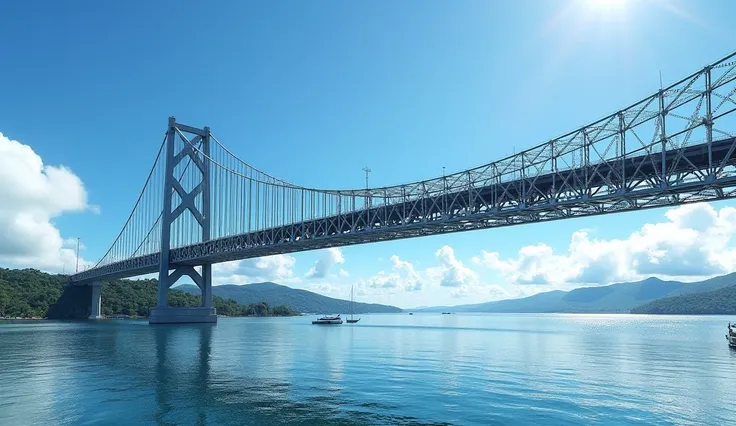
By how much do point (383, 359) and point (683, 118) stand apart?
2556 centimetres

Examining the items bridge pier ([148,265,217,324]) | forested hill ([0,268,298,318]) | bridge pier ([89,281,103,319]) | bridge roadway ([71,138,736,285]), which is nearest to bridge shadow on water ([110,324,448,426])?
bridge roadway ([71,138,736,285])

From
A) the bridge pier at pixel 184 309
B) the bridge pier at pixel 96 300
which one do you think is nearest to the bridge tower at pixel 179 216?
the bridge pier at pixel 184 309

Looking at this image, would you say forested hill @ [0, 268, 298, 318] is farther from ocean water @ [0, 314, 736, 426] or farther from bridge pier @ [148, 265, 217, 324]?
ocean water @ [0, 314, 736, 426]

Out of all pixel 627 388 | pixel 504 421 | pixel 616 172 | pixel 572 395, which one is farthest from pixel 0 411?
pixel 616 172

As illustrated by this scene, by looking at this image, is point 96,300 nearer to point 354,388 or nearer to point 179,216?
point 179,216

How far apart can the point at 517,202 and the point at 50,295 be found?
12451 cm

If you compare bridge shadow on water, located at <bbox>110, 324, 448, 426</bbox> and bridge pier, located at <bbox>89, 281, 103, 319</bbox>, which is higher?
bridge pier, located at <bbox>89, 281, 103, 319</bbox>

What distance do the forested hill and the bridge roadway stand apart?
66.7 metres

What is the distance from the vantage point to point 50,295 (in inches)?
5226

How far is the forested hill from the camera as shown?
123m

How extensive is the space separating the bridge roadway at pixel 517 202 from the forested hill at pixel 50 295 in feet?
219

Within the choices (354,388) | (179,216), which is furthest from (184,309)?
(354,388)

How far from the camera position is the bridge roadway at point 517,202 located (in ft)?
111

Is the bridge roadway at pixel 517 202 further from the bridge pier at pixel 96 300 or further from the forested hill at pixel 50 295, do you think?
the forested hill at pixel 50 295
